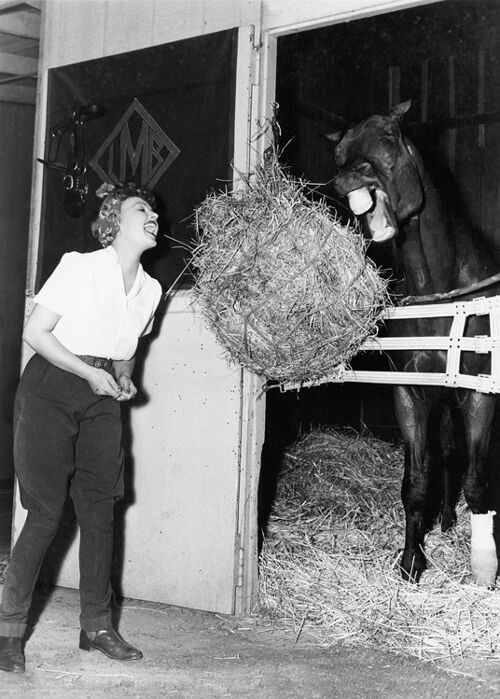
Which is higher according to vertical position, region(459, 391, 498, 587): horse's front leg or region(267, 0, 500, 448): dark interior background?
region(267, 0, 500, 448): dark interior background

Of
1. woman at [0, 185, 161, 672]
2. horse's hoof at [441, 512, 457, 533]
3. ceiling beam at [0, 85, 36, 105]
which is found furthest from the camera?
ceiling beam at [0, 85, 36, 105]

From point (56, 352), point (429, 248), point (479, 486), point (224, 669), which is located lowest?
point (224, 669)

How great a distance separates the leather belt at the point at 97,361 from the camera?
296 centimetres

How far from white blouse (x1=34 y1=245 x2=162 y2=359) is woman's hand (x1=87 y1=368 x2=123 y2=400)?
0.14m

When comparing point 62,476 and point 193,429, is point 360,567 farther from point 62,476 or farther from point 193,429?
point 62,476

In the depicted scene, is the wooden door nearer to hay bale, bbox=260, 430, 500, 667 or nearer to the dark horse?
hay bale, bbox=260, 430, 500, 667

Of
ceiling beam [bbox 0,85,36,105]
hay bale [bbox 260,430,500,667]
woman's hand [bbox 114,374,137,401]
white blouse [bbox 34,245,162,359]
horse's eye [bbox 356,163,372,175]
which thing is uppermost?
ceiling beam [bbox 0,85,36,105]

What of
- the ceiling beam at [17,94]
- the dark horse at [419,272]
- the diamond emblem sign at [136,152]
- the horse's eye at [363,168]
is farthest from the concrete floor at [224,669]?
the ceiling beam at [17,94]

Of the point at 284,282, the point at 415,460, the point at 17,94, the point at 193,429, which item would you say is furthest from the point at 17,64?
the point at 415,460

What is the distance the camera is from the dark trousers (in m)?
2.84

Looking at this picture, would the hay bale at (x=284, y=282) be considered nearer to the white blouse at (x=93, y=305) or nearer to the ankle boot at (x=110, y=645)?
the white blouse at (x=93, y=305)

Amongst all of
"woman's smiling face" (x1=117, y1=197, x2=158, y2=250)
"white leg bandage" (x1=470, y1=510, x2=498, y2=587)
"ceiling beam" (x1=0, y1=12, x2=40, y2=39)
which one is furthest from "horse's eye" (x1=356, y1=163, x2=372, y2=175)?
"ceiling beam" (x1=0, y1=12, x2=40, y2=39)

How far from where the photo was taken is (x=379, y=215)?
10.9 feet

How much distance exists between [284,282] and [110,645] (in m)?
1.45
